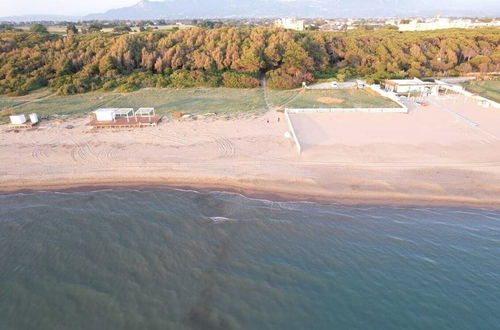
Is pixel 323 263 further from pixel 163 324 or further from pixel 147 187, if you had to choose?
pixel 147 187

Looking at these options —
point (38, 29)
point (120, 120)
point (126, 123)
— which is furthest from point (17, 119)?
point (38, 29)

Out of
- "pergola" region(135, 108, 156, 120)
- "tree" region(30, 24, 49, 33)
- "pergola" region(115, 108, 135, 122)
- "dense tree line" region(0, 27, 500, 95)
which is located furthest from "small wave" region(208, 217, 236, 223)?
"tree" region(30, 24, 49, 33)

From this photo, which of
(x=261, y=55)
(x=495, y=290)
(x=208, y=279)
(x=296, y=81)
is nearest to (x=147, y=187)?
(x=208, y=279)

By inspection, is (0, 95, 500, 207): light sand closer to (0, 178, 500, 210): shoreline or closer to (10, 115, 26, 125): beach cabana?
(0, 178, 500, 210): shoreline

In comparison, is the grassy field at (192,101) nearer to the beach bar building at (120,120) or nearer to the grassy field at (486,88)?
the beach bar building at (120,120)

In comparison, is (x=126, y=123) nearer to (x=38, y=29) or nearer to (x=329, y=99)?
(x=329, y=99)
